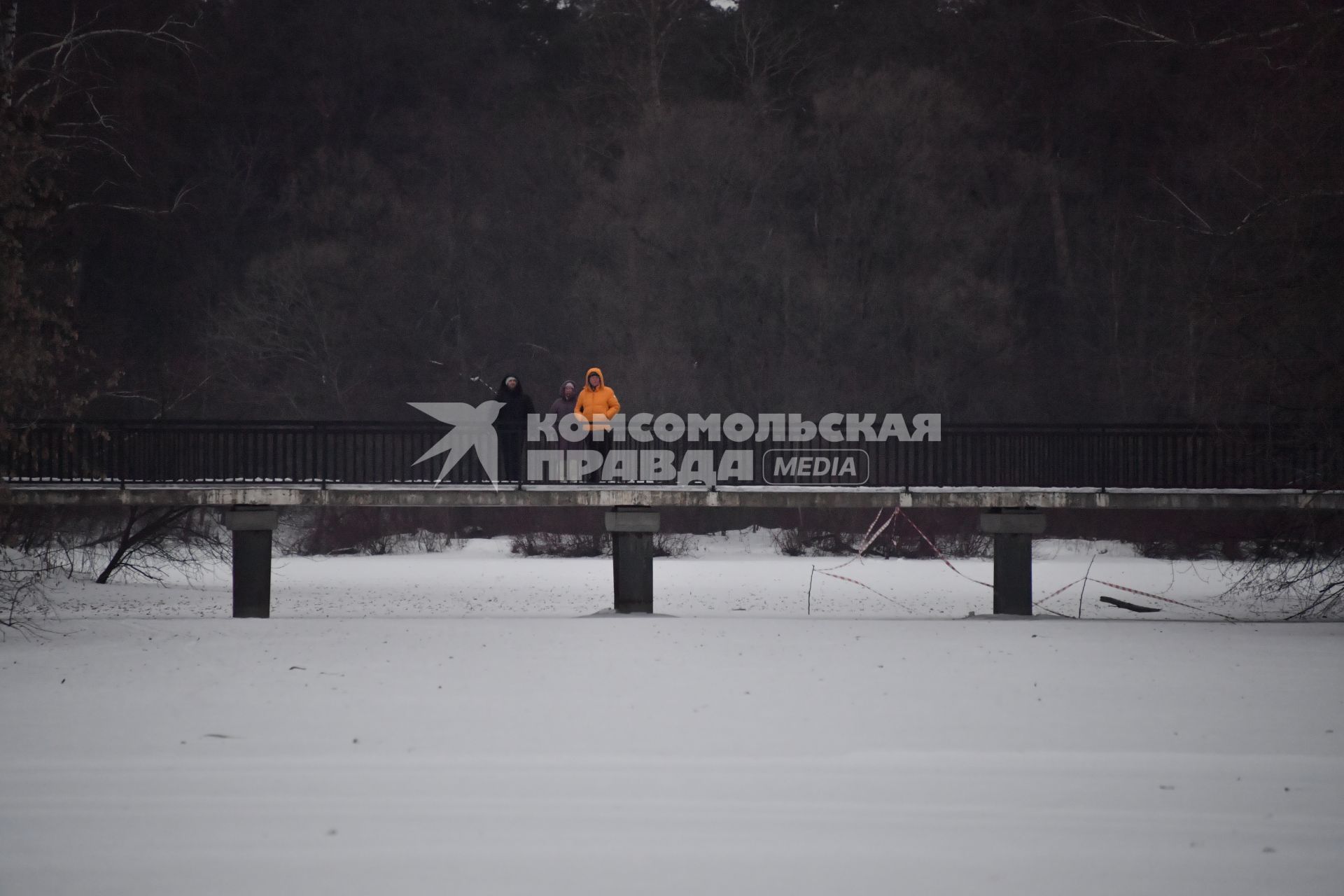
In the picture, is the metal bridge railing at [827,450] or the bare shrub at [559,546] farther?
the bare shrub at [559,546]

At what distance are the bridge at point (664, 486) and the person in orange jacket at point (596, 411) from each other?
274 mm

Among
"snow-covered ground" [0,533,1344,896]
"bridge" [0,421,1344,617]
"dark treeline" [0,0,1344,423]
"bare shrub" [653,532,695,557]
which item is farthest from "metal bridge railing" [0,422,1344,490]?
"bare shrub" [653,532,695,557]

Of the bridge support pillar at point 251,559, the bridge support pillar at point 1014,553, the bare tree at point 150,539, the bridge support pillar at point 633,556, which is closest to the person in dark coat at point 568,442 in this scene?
the bridge support pillar at point 633,556

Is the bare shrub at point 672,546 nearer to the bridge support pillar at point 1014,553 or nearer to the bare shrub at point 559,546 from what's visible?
the bare shrub at point 559,546

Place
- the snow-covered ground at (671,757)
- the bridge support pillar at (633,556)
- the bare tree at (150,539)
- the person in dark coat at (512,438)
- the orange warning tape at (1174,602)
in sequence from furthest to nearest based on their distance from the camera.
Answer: the bare tree at (150,539) < the person in dark coat at (512,438) < the orange warning tape at (1174,602) < the bridge support pillar at (633,556) < the snow-covered ground at (671,757)

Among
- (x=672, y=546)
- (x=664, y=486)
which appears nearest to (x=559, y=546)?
(x=672, y=546)

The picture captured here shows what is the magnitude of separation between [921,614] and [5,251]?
536 inches

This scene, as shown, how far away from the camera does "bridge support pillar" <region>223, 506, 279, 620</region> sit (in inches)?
749

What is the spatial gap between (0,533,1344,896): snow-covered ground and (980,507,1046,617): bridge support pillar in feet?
4.79

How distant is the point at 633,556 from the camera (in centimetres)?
1927

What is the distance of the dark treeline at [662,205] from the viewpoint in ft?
119

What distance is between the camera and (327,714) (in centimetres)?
1107

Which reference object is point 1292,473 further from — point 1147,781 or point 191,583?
point 191,583
